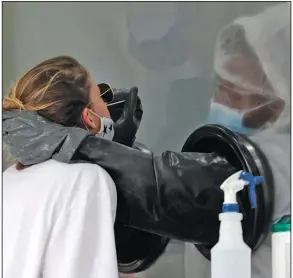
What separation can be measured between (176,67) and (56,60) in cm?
24

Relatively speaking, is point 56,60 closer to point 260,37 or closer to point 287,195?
point 260,37

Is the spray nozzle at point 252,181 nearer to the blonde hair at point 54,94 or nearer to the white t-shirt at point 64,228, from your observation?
the white t-shirt at point 64,228

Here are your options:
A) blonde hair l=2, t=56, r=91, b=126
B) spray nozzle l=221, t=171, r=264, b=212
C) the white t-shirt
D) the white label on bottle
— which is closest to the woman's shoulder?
the white t-shirt

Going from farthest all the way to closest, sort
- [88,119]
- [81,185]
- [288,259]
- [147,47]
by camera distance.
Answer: [147,47]
[88,119]
[81,185]
[288,259]

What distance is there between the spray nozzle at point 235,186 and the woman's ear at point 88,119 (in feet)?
1.03

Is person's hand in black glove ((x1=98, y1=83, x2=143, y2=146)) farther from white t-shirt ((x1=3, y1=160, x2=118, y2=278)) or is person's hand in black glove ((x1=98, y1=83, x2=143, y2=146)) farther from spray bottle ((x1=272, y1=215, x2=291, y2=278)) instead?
spray bottle ((x1=272, y1=215, x2=291, y2=278))

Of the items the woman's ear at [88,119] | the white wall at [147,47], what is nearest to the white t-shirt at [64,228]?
the woman's ear at [88,119]

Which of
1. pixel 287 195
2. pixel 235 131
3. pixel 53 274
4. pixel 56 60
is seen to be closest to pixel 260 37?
pixel 235 131

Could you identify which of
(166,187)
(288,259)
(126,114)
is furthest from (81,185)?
(288,259)

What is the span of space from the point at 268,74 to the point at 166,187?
0.89ft

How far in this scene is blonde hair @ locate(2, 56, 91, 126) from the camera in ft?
3.60

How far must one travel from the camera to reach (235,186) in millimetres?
941

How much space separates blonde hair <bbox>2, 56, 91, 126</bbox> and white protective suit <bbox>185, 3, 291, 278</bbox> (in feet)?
0.93

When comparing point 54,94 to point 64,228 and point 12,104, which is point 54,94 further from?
point 64,228
